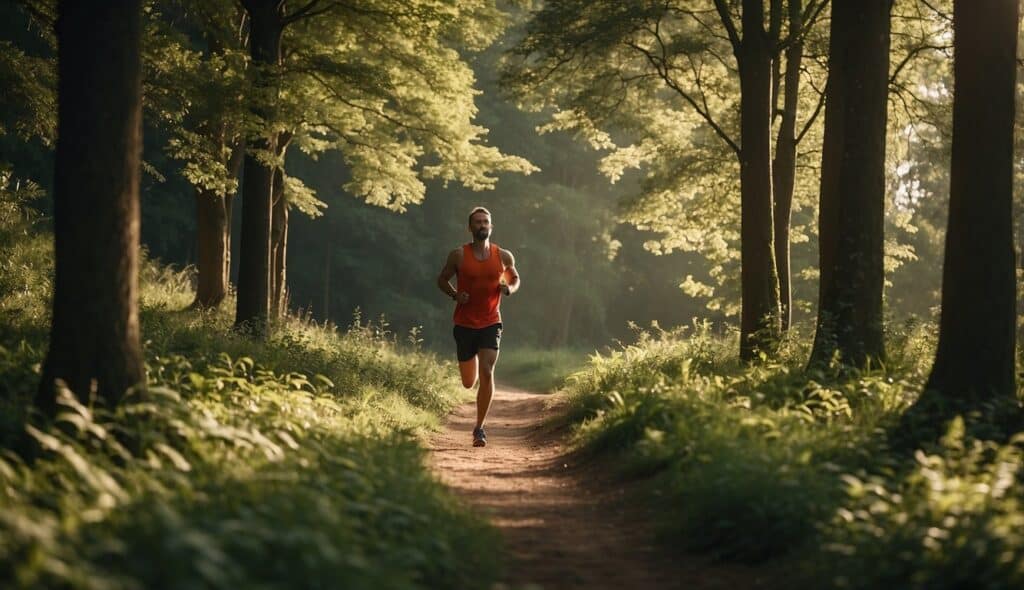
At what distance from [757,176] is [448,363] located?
11.3 metres

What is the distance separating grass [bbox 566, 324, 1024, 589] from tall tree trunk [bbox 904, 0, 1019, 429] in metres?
0.65

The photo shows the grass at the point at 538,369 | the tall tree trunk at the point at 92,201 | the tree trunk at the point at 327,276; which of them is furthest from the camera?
the tree trunk at the point at 327,276

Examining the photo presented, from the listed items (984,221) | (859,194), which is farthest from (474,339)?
(984,221)

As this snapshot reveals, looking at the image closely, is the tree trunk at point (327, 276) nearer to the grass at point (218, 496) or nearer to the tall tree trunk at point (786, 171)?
the tall tree trunk at point (786, 171)

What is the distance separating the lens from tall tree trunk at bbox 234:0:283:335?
13.5 metres

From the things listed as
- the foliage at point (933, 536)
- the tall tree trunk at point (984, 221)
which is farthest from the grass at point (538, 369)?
the foliage at point (933, 536)

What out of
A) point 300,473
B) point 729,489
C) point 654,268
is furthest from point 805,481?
point 654,268

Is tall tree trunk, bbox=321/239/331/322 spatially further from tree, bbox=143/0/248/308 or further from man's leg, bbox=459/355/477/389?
man's leg, bbox=459/355/477/389

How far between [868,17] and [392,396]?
744 centimetres

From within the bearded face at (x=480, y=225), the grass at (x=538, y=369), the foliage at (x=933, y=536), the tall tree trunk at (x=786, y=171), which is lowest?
the grass at (x=538, y=369)

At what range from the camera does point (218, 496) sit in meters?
4.64

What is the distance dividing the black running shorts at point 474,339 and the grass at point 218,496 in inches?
42.0

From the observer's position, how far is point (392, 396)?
498 inches

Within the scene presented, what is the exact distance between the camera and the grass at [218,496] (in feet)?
11.3
